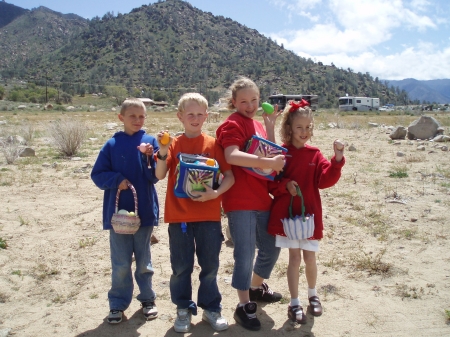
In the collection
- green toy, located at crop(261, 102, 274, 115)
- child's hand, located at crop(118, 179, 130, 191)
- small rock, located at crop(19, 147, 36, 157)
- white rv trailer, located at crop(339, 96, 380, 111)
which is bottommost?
small rock, located at crop(19, 147, 36, 157)

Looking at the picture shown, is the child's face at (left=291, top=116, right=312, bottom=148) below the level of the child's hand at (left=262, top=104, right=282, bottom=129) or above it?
below

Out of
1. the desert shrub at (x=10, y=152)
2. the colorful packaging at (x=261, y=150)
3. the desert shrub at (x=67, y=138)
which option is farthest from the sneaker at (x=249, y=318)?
the desert shrub at (x=67, y=138)

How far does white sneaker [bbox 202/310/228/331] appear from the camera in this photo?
2832 millimetres

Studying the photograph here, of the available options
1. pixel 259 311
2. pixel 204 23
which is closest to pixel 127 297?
pixel 259 311

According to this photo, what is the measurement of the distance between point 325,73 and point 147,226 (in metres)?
96.5

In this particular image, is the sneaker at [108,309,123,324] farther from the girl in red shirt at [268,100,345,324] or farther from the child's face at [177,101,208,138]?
the child's face at [177,101,208,138]

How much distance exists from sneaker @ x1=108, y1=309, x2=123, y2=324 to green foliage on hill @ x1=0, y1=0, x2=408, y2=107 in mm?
61458

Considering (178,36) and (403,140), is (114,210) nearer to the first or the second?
(403,140)

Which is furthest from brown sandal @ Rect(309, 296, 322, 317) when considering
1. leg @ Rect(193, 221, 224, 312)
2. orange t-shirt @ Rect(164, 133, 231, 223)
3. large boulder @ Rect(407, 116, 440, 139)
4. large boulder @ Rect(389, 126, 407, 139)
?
large boulder @ Rect(407, 116, 440, 139)

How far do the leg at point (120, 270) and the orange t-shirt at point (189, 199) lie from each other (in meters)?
0.41

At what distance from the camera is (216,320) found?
113 inches

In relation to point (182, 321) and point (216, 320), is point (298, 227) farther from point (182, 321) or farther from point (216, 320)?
point (182, 321)

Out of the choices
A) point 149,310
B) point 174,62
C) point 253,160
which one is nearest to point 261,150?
point 253,160

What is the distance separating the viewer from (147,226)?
2.93 meters
